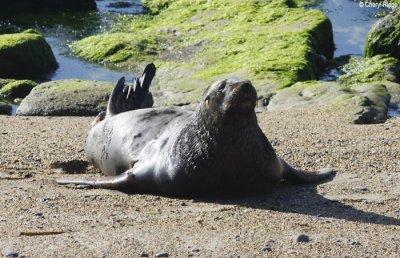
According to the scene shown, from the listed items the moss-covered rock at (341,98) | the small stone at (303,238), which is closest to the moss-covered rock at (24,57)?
the moss-covered rock at (341,98)

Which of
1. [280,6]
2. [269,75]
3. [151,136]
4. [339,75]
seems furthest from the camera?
[280,6]

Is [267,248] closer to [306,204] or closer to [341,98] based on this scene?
[306,204]

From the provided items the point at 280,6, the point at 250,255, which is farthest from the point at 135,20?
the point at 250,255

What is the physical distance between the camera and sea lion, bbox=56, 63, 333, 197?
4.78m

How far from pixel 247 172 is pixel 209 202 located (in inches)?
16.2

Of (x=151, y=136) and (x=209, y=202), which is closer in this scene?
(x=209, y=202)

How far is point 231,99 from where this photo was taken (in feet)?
15.0

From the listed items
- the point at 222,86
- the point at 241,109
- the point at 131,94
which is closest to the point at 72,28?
the point at 131,94

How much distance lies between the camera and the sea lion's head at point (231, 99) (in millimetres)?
4535

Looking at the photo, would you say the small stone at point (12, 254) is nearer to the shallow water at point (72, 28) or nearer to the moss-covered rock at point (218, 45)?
the moss-covered rock at point (218, 45)

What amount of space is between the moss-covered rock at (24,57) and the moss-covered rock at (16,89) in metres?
1.35

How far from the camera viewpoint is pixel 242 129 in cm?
480

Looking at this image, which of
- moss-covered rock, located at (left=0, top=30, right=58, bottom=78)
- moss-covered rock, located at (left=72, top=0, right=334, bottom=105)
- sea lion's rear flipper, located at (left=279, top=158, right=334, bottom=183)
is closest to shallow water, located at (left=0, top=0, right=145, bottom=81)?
moss-covered rock, located at (left=0, top=30, right=58, bottom=78)

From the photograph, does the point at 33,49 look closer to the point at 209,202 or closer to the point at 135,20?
the point at 135,20
